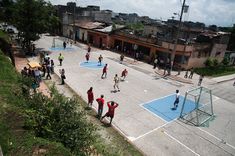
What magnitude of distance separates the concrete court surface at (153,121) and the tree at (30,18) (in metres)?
8.11

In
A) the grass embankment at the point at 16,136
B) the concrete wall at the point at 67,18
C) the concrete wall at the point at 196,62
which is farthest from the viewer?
the concrete wall at the point at 67,18

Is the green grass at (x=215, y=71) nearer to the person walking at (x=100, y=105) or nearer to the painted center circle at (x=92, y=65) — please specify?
the painted center circle at (x=92, y=65)

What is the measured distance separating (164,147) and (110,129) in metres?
3.27

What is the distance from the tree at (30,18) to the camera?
29902mm

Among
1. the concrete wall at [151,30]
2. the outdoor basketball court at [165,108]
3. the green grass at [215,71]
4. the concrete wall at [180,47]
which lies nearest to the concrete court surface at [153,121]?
the outdoor basketball court at [165,108]

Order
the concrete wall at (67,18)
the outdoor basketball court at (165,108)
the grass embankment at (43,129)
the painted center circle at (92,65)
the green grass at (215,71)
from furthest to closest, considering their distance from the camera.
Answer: the concrete wall at (67,18) → the green grass at (215,71) → the painted center circle at (92,65) → the outdoor basketball court at (165,108) → the grass embankment at (43,129)

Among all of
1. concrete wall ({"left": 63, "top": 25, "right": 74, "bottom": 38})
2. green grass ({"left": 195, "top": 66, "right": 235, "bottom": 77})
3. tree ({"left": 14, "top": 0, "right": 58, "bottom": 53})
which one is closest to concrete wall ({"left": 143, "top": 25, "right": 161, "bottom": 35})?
green grass ({"left": 195, "top": 66, "right": 235, "bottom": 77})

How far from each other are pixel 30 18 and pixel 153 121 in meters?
23.9

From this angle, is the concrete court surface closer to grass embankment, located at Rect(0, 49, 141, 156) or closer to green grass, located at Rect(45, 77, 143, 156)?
green grass, located at Rect(45, 77, 143, 156)

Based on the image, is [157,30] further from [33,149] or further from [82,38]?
[33,149]

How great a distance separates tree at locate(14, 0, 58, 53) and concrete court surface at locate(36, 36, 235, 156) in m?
8.11

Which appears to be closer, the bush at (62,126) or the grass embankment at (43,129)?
the grass embankment at (43,129)

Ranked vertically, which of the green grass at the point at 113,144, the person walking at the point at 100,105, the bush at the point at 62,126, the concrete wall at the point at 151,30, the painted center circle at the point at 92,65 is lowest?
the green grass at the point at 113,144

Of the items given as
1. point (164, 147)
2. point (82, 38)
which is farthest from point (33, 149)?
point (82, 38)
